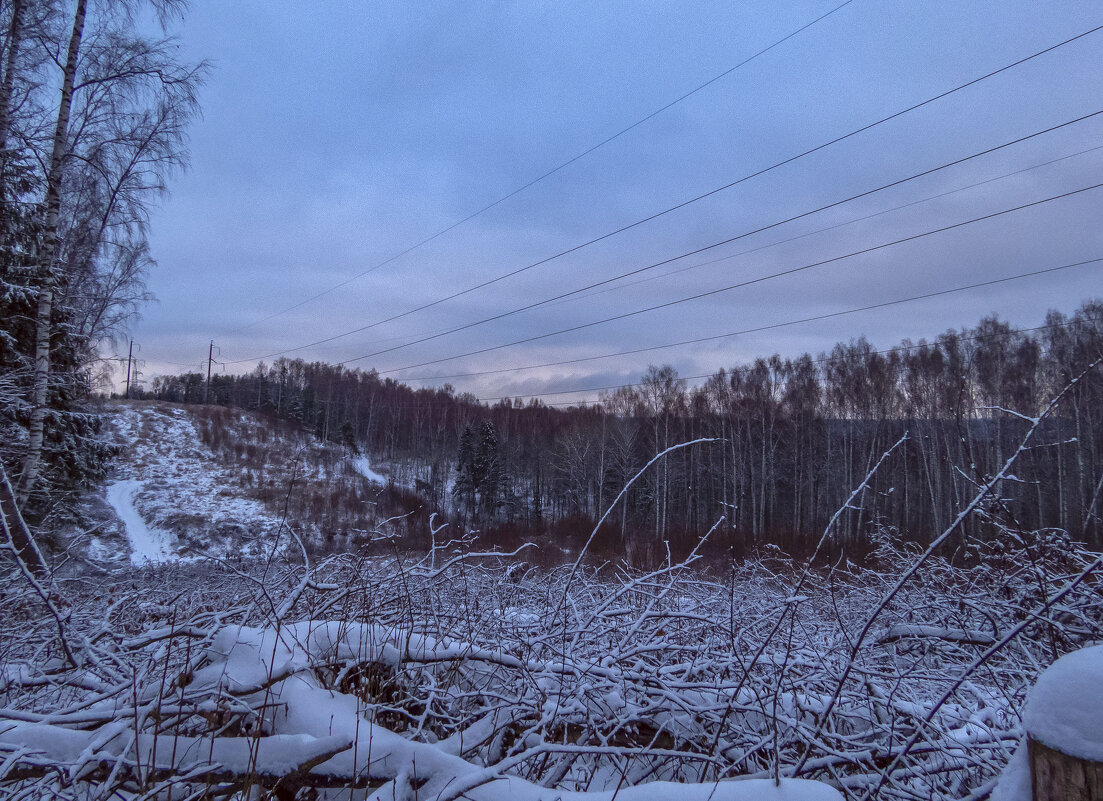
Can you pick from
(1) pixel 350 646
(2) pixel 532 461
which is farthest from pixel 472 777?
(2) pixel 532 461

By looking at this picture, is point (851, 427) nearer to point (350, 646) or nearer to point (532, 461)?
point (532, 461)

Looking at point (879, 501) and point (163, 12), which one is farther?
point (879, 501)

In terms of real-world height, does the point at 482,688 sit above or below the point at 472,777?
below

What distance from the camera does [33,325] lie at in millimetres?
8898

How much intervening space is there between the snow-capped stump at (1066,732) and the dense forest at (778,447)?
891 inches

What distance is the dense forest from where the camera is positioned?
2436 cm

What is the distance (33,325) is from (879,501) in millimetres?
36319

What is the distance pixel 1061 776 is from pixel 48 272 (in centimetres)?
1236

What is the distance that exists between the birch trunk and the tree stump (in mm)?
10598

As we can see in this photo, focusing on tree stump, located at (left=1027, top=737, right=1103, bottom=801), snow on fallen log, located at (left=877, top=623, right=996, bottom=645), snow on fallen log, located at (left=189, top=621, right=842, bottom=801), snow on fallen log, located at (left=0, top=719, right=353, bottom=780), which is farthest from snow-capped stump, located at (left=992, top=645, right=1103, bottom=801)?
snow on fallen log, located at (left=877, top=623, right=996, bottom=645)

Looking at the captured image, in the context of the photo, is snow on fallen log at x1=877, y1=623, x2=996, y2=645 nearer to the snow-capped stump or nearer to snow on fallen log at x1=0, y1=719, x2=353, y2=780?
the snow-capped stump

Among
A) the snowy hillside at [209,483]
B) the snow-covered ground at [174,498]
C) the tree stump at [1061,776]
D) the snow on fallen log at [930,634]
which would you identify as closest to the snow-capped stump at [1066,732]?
the tree stump at [1061,776]

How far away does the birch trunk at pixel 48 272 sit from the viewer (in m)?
7.95

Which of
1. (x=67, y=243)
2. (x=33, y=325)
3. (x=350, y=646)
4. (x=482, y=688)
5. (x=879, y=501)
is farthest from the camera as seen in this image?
(x=879, y=501)
